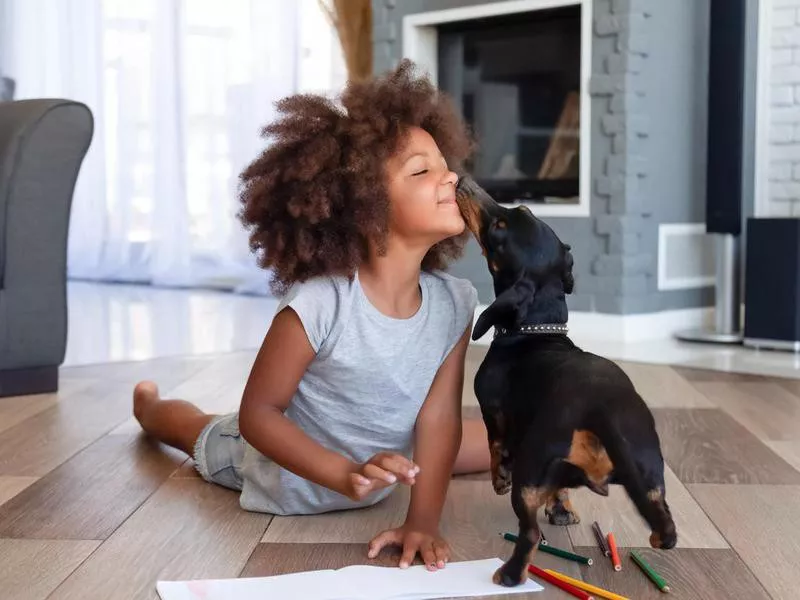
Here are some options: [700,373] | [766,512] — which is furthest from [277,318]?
[700,373]

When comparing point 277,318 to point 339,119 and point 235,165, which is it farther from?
point 235,165

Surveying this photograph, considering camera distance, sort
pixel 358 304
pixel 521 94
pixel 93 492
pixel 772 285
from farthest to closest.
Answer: pixel 521 94
pixel 772 285
pixel 93 492
pixel 358 304

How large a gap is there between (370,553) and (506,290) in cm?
38

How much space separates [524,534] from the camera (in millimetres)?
1146

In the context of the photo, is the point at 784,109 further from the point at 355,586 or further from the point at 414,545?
the point at 355,586

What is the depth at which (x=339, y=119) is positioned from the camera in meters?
1.41

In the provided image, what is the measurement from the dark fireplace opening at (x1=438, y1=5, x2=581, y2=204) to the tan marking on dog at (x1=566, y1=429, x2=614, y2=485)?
2492 millimetres

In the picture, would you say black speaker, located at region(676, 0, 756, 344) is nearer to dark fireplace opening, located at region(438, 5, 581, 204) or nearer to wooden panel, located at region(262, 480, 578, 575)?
dark fireplace opening, located at region(438, 5, 581, 204)

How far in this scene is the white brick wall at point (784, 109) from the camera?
359cm

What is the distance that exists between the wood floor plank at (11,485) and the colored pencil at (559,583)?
82 centimetres

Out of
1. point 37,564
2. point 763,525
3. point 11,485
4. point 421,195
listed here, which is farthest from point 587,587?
point 11,485

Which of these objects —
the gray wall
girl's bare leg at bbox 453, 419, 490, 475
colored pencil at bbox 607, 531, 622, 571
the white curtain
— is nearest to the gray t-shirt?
girl's bare leg at bbox 453, 419, 490, 475

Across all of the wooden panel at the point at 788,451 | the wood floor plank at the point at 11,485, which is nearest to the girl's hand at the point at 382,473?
the wood floor plank at the point at 11,485

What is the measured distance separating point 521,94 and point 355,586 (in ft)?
9.05
